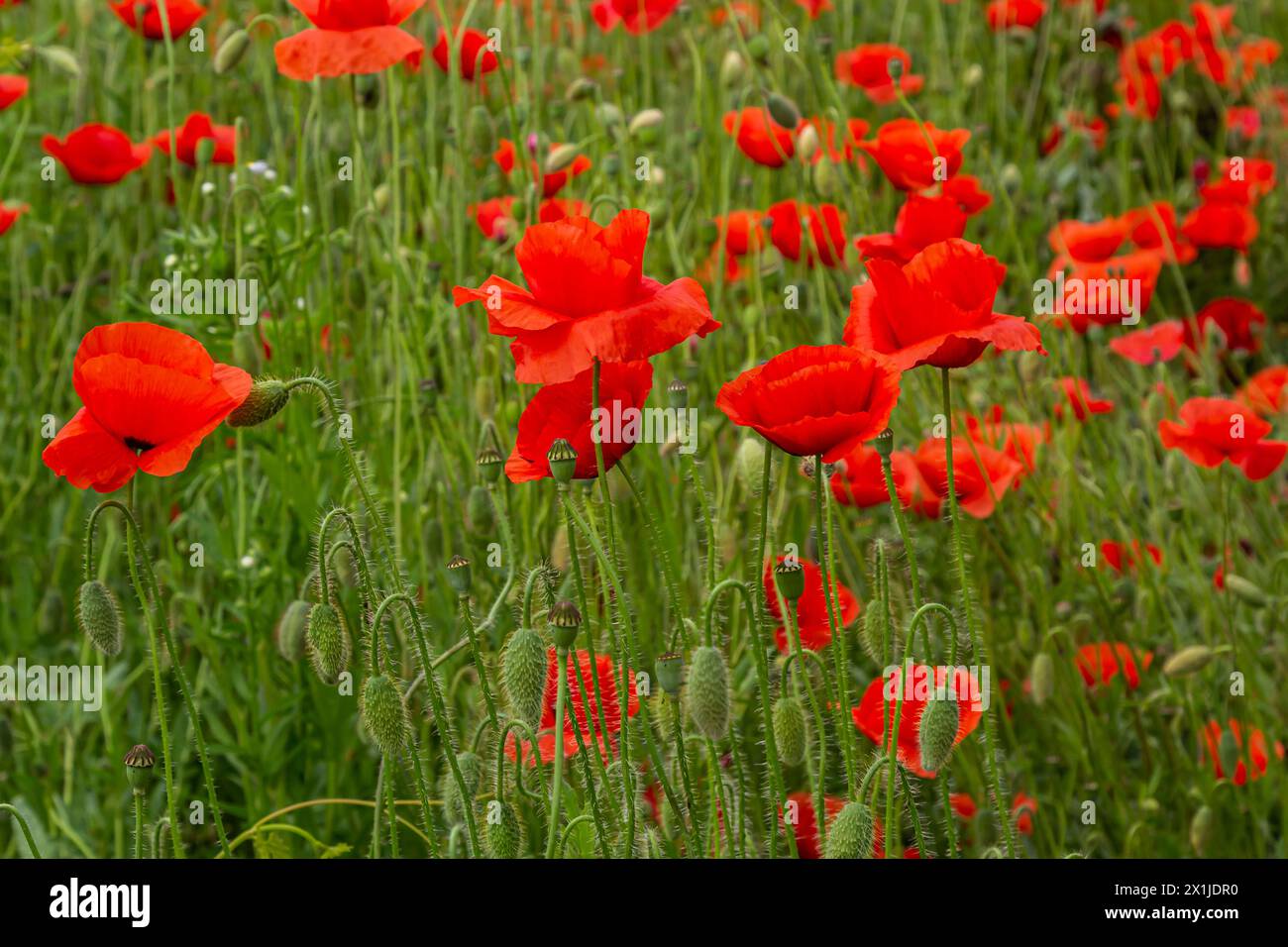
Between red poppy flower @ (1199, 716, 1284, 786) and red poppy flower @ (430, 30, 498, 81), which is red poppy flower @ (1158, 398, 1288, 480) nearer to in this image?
red poppy flower @ (1199, 716, 1284, 786)

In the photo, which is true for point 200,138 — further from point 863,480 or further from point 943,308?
point 943,308

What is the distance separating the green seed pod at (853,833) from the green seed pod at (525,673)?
0.85ft

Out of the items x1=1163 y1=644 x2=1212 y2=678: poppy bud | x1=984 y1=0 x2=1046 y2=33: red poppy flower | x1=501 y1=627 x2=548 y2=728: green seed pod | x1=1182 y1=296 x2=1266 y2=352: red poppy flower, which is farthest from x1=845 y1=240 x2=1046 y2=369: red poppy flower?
x1=984 y1=0 x2=1046 y2=33: red poppy flower

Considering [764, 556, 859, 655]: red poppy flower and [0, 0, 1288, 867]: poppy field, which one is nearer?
[0, 0, 1288, 867]: poppy field

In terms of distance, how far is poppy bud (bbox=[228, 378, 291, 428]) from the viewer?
123 centimetres

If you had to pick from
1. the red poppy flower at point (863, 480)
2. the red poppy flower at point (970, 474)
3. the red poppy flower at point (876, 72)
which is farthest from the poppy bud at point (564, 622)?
the red poppy flower at point (876, 72)

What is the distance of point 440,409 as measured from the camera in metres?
2.07

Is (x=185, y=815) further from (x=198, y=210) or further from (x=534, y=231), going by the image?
(x=198, y=210)

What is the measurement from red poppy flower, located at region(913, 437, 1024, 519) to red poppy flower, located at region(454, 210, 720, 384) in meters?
0.65

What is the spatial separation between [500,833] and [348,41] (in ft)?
3.12

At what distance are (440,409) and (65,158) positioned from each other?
80 cm

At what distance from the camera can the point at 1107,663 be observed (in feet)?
6.66

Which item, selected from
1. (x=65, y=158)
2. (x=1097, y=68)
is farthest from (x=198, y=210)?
(x=1097, y=68)

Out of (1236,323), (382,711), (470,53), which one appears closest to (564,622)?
(382,711)
